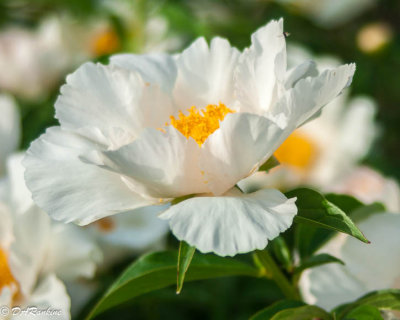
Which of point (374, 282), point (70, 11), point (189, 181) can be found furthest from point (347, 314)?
point (70, 11)

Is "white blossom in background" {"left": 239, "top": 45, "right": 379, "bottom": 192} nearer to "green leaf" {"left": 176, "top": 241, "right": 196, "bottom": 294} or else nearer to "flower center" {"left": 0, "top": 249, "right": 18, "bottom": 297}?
"flower center" {"left": 0, "top": 249, "right": 18, "bottom": 297}

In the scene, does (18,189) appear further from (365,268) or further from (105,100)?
(365,268)

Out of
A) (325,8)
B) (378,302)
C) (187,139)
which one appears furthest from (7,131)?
(325,8)

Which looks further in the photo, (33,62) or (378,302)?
(33,62)

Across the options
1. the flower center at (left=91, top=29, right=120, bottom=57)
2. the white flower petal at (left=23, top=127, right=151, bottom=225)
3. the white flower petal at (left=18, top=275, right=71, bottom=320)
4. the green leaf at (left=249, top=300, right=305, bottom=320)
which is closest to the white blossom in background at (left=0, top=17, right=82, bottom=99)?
the flower center at (left=91, top=29, right=120, bottom=57)

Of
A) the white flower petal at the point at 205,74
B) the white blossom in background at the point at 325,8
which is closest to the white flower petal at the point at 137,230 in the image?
the white flower petal at the point at 205,74

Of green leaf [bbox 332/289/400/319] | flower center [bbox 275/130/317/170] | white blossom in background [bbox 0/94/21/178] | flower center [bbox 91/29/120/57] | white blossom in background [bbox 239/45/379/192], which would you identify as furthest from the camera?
flower center [bbox 91/29/120/57]
